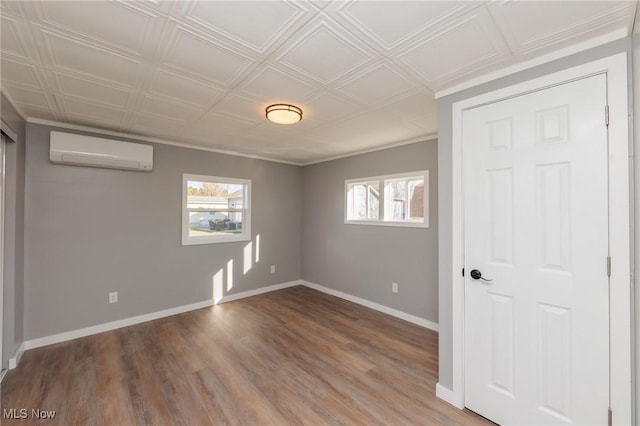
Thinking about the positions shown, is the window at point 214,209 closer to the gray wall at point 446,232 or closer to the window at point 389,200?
the window at point 389,200

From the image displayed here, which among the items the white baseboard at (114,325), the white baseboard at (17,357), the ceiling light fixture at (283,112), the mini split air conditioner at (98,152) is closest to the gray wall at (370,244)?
the white baseboard at (114,325)

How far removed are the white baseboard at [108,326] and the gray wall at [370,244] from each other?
2.05m

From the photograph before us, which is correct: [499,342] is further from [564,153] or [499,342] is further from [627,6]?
[627,6]

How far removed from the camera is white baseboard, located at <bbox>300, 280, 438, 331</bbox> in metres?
3.36

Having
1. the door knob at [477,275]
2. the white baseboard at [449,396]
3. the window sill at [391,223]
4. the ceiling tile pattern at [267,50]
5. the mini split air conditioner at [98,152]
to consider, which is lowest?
the white baseboard at [449,396]

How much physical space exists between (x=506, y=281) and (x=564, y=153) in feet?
2.84

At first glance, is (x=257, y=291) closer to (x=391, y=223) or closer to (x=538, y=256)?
(x=391, y=223)

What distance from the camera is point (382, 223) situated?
12.8 ft

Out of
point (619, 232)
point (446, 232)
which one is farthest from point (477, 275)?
point (619, 232)

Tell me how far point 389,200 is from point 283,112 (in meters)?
2.18

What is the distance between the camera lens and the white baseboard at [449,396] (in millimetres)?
1955

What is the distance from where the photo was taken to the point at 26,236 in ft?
8.96

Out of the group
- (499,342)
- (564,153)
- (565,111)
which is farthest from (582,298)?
(565,111)

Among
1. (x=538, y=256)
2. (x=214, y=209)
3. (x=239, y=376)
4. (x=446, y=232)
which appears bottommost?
(x=239, y=376)
